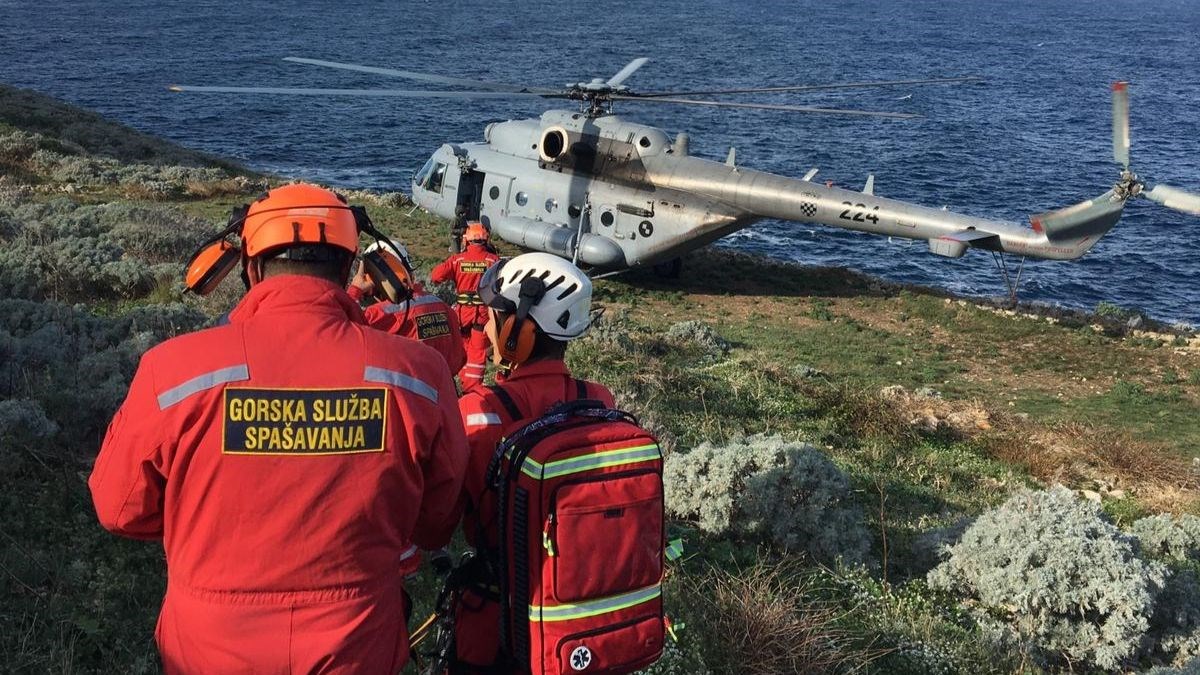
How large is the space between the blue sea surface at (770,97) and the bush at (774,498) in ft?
65.4

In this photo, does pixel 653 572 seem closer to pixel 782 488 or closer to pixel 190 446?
pixel 190 446

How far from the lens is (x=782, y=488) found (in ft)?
23.0

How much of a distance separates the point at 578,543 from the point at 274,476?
1073 mm

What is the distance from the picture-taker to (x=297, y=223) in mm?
3020

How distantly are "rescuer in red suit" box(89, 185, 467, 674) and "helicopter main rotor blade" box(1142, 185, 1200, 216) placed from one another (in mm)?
12485

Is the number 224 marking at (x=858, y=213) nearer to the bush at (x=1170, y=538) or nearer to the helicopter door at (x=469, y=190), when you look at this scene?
the helicopter door at (x=469, y=190)

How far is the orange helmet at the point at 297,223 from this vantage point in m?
3.00

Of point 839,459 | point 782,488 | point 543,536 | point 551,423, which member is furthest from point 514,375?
point 839,459

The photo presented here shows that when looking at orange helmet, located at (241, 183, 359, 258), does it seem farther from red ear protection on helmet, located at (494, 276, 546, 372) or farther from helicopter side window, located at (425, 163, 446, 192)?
helicopter side window, located at (425, 163, 446, 192)

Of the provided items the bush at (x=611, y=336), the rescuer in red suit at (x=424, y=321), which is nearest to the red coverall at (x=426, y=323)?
the rescuer in red suit at (x=424, y=321)

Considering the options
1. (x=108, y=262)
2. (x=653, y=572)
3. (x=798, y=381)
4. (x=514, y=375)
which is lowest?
(x=798, y=381)

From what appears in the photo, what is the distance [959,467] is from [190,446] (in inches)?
378

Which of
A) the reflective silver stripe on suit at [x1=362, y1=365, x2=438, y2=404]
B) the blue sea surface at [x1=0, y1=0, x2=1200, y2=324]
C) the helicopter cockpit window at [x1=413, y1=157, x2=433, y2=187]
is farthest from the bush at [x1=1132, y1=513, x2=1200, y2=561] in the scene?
the blue sea surface at [x1=0, y1=0, x2=1200, y2=324]

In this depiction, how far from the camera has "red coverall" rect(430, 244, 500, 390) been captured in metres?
9.16
